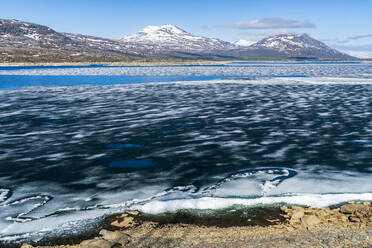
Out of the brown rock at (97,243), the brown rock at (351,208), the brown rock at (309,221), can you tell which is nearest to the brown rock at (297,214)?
the brown rock at (309,221)

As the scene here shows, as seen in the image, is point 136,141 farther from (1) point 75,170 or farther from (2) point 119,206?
(2) point 119,206

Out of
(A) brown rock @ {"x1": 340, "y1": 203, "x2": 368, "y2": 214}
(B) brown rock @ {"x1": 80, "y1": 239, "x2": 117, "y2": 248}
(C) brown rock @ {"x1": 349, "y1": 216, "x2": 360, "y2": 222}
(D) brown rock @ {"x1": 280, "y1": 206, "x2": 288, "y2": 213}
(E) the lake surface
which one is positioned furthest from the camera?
(E) the lake surface

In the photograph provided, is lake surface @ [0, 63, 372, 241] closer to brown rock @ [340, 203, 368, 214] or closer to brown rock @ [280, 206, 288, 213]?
brown rock @ [280, 206, 288, 213]

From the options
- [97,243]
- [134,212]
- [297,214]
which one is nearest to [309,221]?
[297,214]

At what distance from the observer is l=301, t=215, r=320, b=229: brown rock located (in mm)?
8008

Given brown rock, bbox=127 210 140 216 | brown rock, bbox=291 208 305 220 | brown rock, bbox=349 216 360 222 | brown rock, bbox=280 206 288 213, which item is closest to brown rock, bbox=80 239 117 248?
brown rock, bbox=127 210 140 216

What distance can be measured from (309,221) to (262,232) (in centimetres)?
117

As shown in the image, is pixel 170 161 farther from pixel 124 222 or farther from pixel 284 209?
pixel 284 209

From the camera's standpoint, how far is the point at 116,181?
38.3 ft

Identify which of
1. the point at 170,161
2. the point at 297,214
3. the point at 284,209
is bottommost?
the point at 170,161

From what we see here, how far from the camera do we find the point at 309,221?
319 inches

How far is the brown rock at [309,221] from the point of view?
8.01m

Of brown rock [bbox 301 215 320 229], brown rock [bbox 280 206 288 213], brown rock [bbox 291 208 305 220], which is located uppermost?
brown rock [bbox 301 215 320 229]

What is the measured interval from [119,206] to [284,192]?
15.9ft
